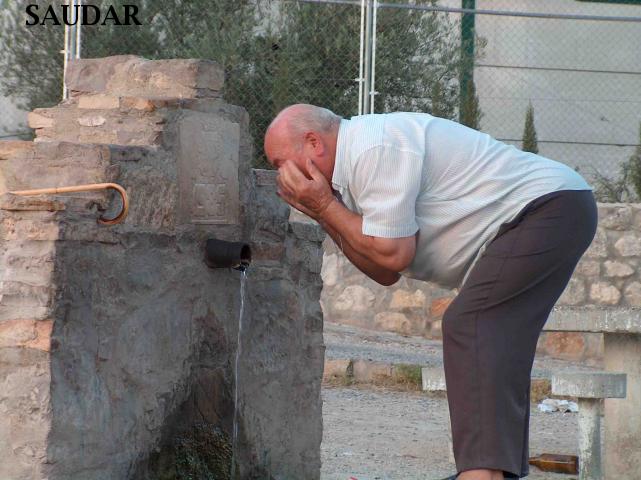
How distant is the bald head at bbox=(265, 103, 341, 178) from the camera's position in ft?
10.5

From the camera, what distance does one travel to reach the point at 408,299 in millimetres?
8406

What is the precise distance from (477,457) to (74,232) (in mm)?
1312

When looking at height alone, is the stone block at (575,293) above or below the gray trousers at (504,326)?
below

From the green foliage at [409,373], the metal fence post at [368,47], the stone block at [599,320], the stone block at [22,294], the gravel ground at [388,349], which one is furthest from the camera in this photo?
the metal fence post at [368,47]

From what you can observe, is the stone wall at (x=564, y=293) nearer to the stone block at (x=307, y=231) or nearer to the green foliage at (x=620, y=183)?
the green foliage at (x=620, y=183)

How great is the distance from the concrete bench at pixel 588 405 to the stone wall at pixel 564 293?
3354mm

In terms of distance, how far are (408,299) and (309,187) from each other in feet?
17.3

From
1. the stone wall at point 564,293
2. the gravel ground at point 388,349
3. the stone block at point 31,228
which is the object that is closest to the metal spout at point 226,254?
the stone block at point 31,228

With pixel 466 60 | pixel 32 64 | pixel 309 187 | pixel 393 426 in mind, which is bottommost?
pixel 393 426

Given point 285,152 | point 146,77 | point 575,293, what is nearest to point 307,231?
point 146,77

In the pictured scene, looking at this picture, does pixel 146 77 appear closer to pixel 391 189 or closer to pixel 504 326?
pixel 391 189

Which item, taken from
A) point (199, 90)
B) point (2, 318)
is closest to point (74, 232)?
point (2, 318)

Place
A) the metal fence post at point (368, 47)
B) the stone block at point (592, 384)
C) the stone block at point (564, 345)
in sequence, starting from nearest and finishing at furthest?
the stone block at point (592, 384)
the metal fence post at point (368, 47)
the stone block at point (564, 345)

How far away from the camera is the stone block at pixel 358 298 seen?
332 inches
